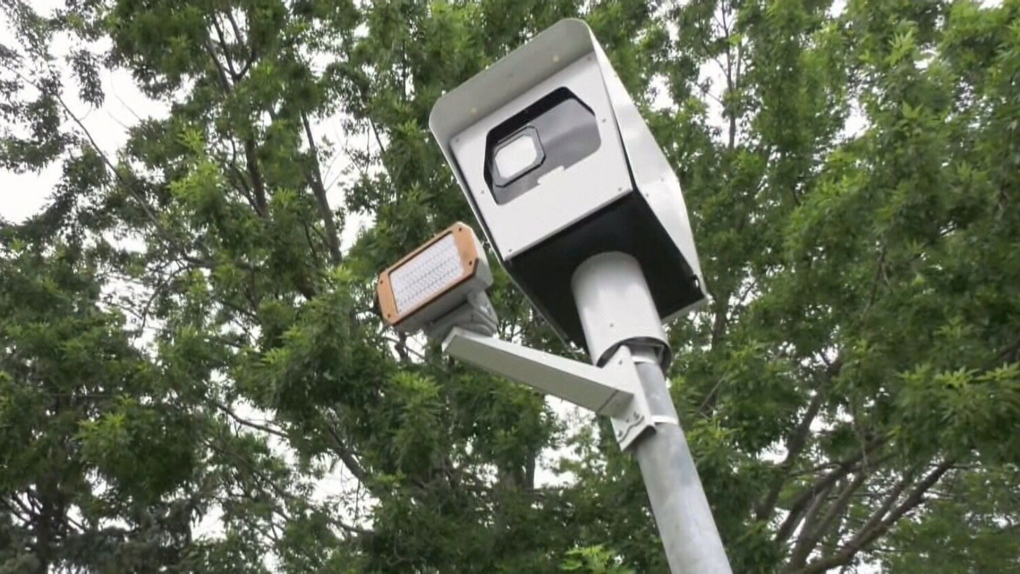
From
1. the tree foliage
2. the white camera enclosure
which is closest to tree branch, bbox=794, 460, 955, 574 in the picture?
the tree foliage

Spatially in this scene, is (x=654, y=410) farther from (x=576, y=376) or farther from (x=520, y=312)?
(x=520, y=312)

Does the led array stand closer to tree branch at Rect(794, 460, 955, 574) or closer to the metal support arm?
the metal support arm

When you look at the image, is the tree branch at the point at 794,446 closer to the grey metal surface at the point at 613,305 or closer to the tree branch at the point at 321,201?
the grey metal surface at the point at 613,305

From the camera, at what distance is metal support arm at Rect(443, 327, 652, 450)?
1779 millimetres

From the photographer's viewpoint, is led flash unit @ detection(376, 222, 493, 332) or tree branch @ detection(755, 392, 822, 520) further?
tree branch @ detection(755, 392, 822, 520)

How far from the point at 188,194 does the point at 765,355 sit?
3183mm

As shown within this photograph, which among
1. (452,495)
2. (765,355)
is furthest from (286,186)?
(765,355)

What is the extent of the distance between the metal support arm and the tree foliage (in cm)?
49

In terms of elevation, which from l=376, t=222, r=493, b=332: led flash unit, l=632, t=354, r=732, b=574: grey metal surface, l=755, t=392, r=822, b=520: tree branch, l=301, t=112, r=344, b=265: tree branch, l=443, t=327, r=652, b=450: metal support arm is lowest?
l=632, t=354, r=732, b=574: grey metal surface

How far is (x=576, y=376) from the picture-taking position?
184 centimetres

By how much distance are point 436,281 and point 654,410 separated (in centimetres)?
52

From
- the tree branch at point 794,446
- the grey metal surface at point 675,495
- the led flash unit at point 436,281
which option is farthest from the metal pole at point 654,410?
the tree branch at point 794,446

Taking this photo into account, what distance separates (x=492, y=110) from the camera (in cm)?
225

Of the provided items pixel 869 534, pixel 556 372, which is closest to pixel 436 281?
pixel 556 372
